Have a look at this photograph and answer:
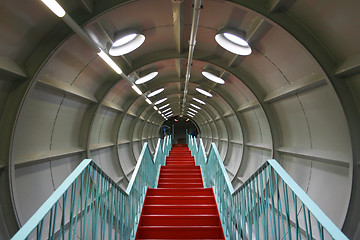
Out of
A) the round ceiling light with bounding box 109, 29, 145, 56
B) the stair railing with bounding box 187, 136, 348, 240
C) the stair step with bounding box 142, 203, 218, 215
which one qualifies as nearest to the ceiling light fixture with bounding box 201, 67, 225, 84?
the stair railing with bounding box 187, 136, 348, 240

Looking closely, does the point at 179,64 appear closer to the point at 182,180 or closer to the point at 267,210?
the point at 182,180

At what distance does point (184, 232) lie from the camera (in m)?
3.87

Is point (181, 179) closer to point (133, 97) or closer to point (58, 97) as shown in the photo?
point (133, 97)

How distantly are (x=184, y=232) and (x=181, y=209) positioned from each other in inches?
30.6

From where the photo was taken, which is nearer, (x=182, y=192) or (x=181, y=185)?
(x=182, y=192)

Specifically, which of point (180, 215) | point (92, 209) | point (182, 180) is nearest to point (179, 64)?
point (182, 180)

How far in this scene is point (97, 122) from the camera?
6793 millimetres

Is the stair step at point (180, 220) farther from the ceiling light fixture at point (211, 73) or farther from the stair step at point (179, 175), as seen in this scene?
the ceiling light fixture at point (211, 73)

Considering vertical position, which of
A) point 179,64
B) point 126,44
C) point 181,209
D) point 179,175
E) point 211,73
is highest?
point 179,64

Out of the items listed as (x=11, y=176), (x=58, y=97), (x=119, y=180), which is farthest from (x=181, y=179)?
(x=11, y=176)

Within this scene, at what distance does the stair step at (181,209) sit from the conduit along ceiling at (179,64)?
195cm

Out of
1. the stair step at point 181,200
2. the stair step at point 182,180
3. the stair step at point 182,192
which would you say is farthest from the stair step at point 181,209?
the stair step at point 182,180

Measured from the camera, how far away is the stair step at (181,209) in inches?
182

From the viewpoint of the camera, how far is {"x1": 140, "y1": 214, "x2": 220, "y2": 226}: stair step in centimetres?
422
